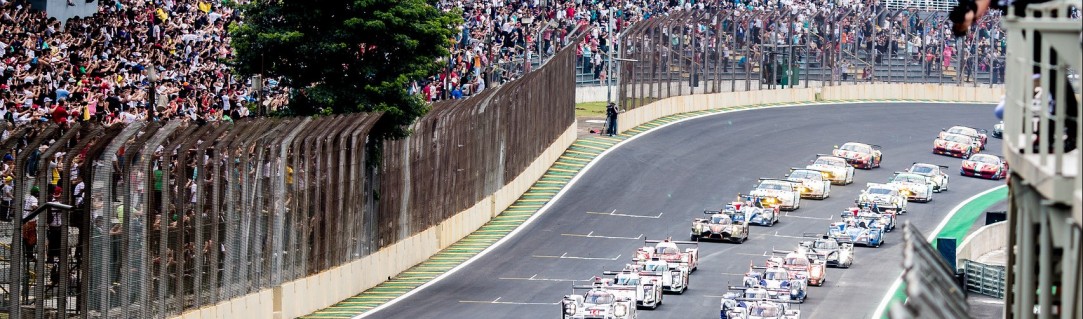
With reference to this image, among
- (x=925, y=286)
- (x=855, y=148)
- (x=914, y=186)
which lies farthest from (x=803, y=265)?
(x=925, y=286)

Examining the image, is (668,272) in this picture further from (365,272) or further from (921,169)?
(921,169)

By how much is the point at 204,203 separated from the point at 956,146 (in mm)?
56420

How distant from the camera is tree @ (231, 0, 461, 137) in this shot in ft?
182

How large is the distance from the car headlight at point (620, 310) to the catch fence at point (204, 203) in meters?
8.52

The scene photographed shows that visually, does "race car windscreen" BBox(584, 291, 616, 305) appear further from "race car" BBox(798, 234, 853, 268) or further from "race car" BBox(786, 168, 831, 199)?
"race car" BBox(786, 168, 831, 199)

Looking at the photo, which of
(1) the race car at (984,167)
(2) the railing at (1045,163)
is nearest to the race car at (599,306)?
(2) the railing at (1045,163)

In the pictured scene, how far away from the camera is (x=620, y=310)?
49969 millimetres

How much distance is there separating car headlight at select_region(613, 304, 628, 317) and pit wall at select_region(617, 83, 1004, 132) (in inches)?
1641

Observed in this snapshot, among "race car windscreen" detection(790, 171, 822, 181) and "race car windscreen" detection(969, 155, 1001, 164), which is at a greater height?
"race car windscreen" detection(969, 155, 1001, 164)

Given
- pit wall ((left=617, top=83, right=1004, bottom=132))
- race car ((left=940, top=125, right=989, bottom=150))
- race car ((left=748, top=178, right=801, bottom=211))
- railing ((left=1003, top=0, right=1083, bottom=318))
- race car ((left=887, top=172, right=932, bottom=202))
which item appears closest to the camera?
railing ((left=1003, top=0, right=1083, bottom=318))

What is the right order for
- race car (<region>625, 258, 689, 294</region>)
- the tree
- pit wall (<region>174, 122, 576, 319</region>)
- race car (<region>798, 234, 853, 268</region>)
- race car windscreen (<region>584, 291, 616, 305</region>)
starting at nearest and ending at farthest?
pit wall (<region>174, 122, 576, 319</region>) → race car windscreen (<region>584, 291, 616, 305</region>) → the tree → race car (<region>625, 258, 689, 294</region>) → race car (<region>798, 234, 853, 268</region>)

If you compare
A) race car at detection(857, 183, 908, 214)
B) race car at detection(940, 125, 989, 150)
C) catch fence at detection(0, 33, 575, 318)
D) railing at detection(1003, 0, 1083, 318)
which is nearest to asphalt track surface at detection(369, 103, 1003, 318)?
race car at detection(857, 183, 908, 214)

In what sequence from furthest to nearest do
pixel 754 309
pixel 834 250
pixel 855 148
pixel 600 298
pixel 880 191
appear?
pixel 855 148, pixel 880 191, pixel 834 250, pixel 600 298, pixel 754 309

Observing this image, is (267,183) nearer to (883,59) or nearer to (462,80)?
(462,80)
